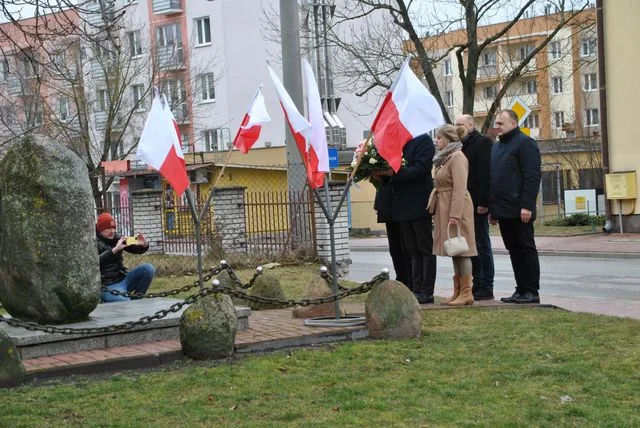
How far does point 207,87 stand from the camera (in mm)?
55312

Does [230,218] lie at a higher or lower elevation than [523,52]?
lower

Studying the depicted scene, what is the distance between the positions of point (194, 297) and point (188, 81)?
38.7 metres

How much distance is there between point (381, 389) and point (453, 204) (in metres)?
3.97

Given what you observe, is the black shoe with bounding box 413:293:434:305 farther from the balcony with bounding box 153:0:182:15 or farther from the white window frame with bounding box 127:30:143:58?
the balcony with bounding box 153:0:182:15

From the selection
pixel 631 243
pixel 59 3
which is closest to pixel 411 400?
pixel 59 3

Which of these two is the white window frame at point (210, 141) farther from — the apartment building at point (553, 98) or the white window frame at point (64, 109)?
the apartment building at point (553, 98)

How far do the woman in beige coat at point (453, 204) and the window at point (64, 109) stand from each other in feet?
104

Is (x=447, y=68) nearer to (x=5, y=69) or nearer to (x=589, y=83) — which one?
(x=589, y=83)

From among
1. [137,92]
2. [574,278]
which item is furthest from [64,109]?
[574,278]

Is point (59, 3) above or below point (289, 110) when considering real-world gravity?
above

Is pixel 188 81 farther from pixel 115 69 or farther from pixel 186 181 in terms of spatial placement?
pixel 186 181

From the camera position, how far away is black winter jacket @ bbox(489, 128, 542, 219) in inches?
398

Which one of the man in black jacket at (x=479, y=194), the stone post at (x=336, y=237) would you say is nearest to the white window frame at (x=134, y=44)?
the stone post at (x=336, y=237)

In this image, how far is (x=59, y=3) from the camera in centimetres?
1049
